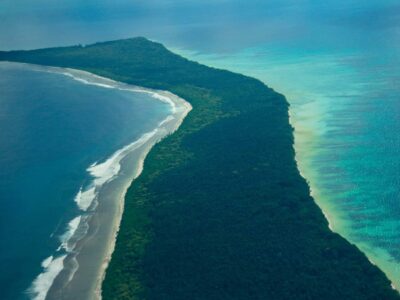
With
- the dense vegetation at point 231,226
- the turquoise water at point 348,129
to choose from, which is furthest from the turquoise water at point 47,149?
the turquoise water at point 348,129

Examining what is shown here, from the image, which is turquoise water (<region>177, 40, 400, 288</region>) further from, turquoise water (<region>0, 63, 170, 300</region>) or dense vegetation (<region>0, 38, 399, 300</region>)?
turquoise water (<region>0, 63, 170, 300</region>)

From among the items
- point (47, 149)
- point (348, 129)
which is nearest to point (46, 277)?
point (47, 149)

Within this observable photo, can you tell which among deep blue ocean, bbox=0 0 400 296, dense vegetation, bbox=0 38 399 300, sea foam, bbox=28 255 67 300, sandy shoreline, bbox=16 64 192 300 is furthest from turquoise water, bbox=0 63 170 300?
deep blue ocean, bbox=0 0 400 296

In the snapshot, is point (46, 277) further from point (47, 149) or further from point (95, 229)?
point (47, 149)

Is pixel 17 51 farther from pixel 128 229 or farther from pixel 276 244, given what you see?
pixel 276 244

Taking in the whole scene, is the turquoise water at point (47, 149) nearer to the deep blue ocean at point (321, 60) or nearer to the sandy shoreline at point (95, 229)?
the sandy shoreline at point (95, 229)
